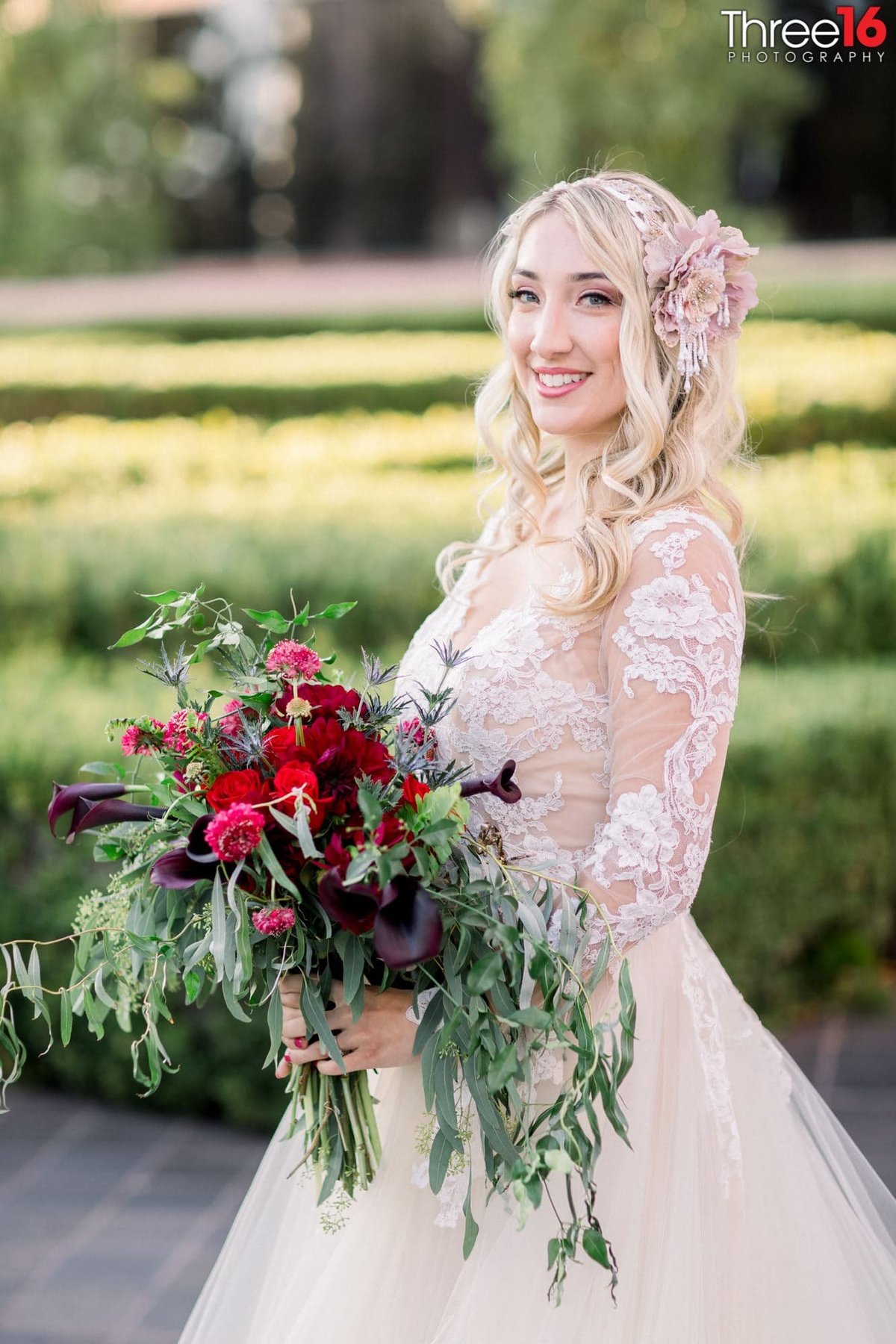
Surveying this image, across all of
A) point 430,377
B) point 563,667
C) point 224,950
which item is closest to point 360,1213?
point 224,950

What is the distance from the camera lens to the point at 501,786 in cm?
195

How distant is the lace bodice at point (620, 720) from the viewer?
2.05 meters

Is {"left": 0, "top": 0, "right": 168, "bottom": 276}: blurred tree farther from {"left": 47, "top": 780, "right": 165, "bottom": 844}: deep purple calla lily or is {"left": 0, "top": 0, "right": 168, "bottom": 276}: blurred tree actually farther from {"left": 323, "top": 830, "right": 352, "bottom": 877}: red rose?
{"left": 323, "top": 830, "right": 352, "bottom": 877}: red rose

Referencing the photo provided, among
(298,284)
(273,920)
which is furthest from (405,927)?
(298,284)

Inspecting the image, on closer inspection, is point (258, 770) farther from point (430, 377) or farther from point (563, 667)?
point (430, 377)

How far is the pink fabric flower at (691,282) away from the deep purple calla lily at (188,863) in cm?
107

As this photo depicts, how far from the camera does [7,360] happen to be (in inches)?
442

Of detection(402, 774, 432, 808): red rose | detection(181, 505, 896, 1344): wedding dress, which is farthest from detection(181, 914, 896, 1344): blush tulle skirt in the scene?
detection(402, 774, 432, 808): red rose

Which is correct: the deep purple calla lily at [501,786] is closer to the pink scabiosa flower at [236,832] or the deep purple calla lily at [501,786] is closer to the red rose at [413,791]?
the red rose at [413,791]

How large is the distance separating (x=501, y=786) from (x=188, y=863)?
1.41 feet

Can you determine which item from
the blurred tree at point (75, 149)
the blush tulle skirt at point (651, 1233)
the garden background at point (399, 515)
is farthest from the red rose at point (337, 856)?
the blurred tree at point (75, 149)

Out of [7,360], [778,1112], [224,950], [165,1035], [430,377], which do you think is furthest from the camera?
[7,360]

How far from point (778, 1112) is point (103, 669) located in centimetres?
343

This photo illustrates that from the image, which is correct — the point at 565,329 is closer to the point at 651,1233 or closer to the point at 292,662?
the point at 292,662
